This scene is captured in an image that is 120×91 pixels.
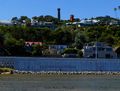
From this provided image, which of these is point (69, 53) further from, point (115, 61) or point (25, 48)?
point (115, 61)

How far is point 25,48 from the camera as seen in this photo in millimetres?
61250

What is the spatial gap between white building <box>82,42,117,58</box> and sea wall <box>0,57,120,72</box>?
517 inches

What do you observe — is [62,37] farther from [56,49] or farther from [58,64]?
[58,64]

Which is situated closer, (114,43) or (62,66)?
(62,66)

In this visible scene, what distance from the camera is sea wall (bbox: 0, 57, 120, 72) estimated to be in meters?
45.8

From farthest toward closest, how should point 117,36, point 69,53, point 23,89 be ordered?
point 117,36, point 69,53, point 23,89

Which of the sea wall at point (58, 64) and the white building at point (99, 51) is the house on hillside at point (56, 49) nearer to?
the white building at point (99, 51)

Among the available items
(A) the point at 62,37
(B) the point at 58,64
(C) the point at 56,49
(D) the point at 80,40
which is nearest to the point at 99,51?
(C) the point at 56,49

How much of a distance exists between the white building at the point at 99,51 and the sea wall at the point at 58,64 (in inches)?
517

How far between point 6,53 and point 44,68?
1203 cm

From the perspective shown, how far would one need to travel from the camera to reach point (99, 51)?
2500 inches

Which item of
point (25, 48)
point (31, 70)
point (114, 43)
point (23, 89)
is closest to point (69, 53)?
point (25, 48)

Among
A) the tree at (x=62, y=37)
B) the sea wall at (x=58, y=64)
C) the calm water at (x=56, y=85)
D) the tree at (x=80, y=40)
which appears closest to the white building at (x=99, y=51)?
the tree at (x=80, y=40)

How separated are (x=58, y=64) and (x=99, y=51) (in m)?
16.8
